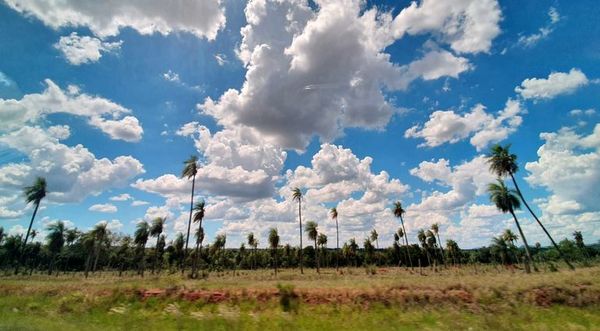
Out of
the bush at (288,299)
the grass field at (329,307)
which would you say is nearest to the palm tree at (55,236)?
the grass field at (329,307)

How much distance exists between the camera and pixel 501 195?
170ft

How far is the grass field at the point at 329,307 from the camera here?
1758cm

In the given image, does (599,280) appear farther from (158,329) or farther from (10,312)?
(10,312)

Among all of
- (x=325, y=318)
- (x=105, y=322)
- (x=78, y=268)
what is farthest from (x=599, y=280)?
(x=78, y=268)

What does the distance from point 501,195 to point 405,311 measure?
136 feet

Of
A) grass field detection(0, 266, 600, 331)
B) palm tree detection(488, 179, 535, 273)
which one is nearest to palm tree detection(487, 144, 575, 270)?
palm tree detection(488, 179, 535, 273)

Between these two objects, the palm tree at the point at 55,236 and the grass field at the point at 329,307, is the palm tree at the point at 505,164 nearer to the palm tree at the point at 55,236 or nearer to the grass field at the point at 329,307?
the grass field at the point at 329,307

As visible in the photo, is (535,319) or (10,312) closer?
(535,319)

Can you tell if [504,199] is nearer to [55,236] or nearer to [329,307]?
[329,307]

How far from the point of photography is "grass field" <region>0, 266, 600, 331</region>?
1758 centimetres

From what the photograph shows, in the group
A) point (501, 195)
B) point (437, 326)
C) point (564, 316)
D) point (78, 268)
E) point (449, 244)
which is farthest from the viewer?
point (78, 268)

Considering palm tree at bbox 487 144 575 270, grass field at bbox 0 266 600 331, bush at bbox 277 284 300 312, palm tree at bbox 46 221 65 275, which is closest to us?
grass field at bbox 0 266 600 331

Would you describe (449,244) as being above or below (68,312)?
above

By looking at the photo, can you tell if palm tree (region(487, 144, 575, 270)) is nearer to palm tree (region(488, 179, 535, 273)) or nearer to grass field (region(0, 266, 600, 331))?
palm tree (region(488, 179, 535, 273))
